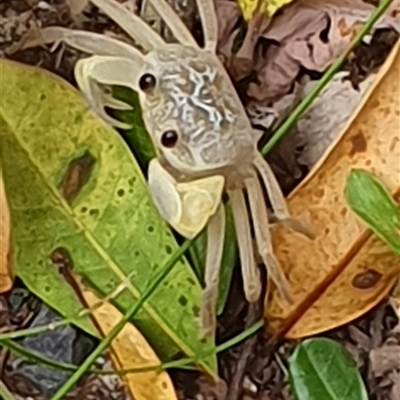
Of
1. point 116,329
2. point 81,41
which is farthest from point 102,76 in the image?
point 116,329

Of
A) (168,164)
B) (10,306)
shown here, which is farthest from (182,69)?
(10,306)

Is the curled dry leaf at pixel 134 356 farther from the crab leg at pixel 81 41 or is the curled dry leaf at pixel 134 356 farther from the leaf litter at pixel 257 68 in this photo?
the crab leg at pixel 81 41

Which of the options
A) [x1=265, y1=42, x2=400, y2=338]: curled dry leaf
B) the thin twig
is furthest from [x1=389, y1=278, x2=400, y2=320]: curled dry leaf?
the thin twig

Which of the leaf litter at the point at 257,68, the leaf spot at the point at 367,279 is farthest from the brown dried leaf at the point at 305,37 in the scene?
the leaf spot at the point at 367,279

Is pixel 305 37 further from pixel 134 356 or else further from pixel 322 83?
pixel 134 356

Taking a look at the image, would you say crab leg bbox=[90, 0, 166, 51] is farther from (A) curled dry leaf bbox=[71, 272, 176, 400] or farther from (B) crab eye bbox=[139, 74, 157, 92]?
(A) curled dry leaf bbox=[71, 272, 176, 400]

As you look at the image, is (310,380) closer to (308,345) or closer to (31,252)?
(308,345)
